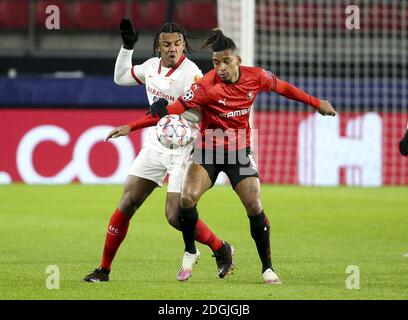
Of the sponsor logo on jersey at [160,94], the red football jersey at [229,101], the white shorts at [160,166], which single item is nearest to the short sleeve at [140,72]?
the sponsor logo on jersey at [160,94]

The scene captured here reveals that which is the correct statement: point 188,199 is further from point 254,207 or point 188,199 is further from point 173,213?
point 254,207

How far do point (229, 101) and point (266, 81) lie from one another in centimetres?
32

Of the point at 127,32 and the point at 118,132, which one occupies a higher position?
the point at 127,32

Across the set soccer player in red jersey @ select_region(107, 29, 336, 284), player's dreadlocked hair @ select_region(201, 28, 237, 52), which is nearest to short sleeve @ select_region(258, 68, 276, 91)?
soccer player in red jersey @ select_region(107, 29, 336, 284)

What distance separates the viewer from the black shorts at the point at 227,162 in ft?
27.3

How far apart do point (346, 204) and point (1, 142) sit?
18.7 ft

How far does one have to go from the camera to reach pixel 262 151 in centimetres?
1838

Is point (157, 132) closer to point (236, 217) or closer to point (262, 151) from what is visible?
point (236, 217)

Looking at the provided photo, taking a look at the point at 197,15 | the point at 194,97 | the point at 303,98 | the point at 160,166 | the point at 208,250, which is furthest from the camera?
the point at 197,15

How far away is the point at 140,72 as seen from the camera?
8867mm

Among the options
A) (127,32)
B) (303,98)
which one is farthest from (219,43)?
(127,32)

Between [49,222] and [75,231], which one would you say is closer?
[75,231]

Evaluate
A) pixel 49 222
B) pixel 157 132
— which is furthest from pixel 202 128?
pixel 49 222
